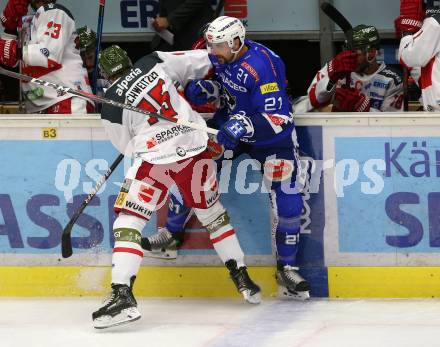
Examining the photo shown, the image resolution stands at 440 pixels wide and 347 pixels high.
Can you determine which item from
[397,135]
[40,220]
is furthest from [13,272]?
[397,135]

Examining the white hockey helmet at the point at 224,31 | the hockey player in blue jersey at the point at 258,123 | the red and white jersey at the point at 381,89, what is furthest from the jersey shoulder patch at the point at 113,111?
the red and white jersey at the point at 381,89

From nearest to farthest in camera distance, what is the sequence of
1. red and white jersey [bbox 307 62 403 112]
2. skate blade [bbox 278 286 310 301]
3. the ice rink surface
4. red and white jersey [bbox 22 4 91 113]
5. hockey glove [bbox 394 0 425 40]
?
the ice rink surface, skate blade [bbox 278 286 310 301], hockey glove [bbox 394 0 425 40], red and white jersey [bbox 22 4 91 113], red and white jersey [bbox 307 62 403 112]

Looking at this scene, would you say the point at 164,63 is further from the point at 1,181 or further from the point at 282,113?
the point at 1,181

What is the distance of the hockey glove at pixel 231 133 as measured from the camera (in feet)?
19.5

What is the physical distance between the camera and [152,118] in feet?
19.8

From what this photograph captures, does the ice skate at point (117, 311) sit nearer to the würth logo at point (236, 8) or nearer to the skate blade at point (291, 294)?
the skate blade at point (291, 294)

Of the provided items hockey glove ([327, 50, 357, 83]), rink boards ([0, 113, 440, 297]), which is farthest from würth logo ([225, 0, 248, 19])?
rink boards ([0, 113, 440, 297])

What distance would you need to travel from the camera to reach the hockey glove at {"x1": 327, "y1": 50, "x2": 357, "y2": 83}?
684 centimetres

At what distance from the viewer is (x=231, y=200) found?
6422 millimetres

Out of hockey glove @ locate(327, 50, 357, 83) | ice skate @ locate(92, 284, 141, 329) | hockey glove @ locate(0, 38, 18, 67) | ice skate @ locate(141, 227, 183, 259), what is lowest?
ice skate @ locate(92, 284, 141, 329)

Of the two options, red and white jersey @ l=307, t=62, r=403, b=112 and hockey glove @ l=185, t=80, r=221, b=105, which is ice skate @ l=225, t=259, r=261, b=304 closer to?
hockey glove @ l=185, t=80, r=221, b=105

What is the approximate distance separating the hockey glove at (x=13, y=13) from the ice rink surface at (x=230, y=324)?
163 cm

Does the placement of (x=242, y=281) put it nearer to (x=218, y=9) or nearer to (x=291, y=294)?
(x=291, y=294)

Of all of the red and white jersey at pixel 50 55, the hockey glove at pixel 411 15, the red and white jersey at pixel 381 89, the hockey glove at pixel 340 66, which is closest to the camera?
the hockey glove at pixel 411 15
